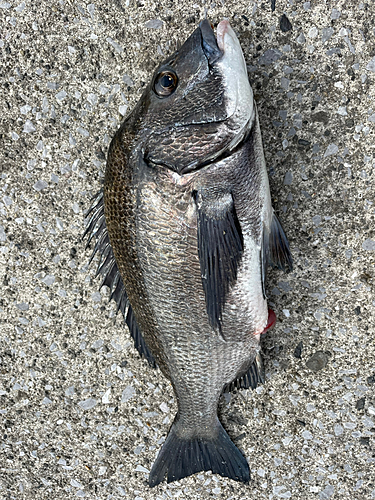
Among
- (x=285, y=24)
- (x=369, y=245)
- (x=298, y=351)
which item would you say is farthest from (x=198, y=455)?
(x=285, y=24)

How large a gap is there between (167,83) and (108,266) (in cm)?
65

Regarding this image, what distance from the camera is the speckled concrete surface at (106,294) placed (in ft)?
4.32

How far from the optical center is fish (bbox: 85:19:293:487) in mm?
1046

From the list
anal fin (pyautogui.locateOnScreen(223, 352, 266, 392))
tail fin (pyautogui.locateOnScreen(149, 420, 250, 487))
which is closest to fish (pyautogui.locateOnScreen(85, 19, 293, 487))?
anal fin (pyautogui.locateOnScreen(223, 352, 266, 392))

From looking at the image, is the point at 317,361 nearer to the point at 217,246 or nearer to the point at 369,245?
the point at 369,245

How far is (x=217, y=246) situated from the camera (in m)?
1.08

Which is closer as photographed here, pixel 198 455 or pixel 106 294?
pixel 198 455

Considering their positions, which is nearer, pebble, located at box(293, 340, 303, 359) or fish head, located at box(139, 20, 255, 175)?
fish head, located at box(139, 20, 255, 175)

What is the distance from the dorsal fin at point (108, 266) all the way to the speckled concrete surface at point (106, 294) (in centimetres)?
22

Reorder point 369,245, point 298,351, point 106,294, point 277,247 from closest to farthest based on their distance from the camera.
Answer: point 277,247 → point 369,245 → point 298,351 → point 106,294

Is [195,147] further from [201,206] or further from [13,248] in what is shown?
[13,248]

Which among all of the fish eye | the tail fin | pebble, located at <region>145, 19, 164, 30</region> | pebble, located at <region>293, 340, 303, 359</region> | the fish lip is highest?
the fish lip

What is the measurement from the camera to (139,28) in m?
1.39

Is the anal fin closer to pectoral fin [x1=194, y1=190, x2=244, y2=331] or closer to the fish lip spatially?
pectoral fin [x1=194, y1=190, x2=244, y2=331]
